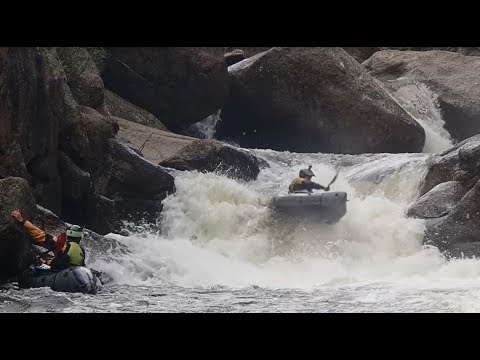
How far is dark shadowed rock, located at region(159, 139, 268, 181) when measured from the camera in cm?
1570

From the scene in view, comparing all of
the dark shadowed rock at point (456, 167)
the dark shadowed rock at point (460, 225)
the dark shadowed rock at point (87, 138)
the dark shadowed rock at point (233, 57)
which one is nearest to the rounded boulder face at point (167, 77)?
the dark shadowed rock at point (233, 57)

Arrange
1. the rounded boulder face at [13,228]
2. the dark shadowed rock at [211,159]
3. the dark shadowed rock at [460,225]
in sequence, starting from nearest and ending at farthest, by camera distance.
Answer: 1. the rounded boulder face at [13,228]
2. the dark shadowed rock at [460,225]
3. the dark shadowed rock at [211,159]

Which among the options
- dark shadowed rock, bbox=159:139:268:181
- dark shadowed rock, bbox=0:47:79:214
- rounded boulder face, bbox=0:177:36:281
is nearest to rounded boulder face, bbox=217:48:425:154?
dark shadowed rock, bbox=159:139:268:181

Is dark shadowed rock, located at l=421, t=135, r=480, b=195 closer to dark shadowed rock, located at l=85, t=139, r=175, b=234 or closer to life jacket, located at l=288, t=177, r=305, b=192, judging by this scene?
life jacket, located at l=288, t=177, r=305, b=192

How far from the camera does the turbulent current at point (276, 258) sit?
31.4ft

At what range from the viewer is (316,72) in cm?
2075

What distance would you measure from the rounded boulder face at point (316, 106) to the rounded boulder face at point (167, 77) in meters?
0.86

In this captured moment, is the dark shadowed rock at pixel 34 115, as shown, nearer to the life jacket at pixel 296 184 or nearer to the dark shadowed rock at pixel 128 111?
the life jacket at pixel 296 184

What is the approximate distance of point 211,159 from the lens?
51.9 ft

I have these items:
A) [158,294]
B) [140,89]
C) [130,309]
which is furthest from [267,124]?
[130,309]

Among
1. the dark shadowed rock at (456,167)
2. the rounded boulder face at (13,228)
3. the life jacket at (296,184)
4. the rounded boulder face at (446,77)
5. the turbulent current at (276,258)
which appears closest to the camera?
the turbulent current at (276,258)
